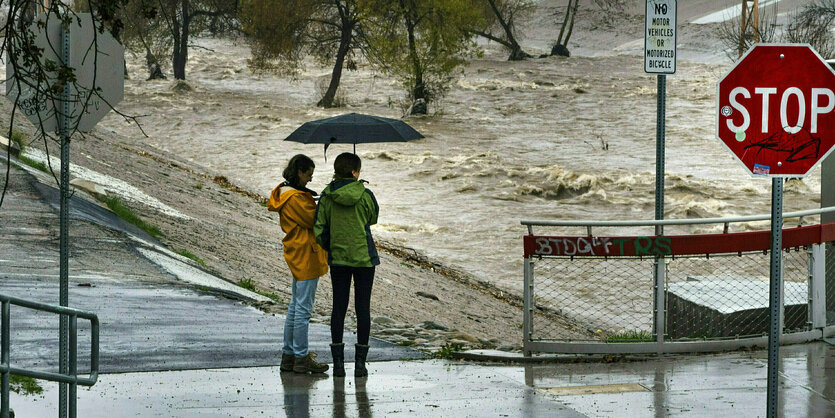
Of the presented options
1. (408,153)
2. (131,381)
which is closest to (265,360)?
(131,381)

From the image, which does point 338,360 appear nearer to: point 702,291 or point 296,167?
point 296,167

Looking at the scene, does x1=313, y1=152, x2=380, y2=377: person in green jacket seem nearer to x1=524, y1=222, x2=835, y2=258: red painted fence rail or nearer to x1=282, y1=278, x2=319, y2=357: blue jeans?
x1=282, y1=278, x2=319, y2=357: blue jeans

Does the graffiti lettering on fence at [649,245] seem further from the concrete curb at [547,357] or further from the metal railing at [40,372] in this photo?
the metal railing at [40,372]

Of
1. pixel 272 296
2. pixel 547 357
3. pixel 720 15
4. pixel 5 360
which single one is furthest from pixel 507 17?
pixel 5 360

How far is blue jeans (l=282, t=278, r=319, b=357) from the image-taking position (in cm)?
838

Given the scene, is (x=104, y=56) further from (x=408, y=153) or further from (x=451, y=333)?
(x=408, y=153)

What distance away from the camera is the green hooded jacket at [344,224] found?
812cm

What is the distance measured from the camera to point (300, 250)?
838 centimetres

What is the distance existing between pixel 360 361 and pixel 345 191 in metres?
1.30

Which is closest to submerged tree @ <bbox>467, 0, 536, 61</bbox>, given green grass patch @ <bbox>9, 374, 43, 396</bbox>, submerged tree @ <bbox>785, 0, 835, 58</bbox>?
submerged tree @ <bbox>785, 0, 835, 58</bbox>

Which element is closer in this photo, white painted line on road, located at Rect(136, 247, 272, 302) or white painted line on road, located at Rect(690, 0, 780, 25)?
white painted line on road, located at Rect(136, 247, 272, 302)

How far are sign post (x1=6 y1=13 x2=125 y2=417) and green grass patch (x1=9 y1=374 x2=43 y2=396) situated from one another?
94cm

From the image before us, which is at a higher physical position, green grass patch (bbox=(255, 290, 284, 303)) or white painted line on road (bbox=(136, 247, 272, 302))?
white painted line on road (bbox=(136, 247, 272, 302))

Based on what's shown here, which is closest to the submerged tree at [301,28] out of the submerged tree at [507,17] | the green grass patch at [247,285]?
the submerged tree at [507,17]
